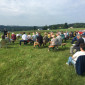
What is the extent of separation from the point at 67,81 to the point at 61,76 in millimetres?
358

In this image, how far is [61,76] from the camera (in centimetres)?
377

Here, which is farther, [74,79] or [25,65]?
[25,65]

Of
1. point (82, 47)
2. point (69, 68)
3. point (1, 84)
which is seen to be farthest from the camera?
point (69, 68)

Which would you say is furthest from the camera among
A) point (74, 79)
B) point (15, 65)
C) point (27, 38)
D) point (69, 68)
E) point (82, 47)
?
point (27, 38)

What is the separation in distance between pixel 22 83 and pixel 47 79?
0.94 meters

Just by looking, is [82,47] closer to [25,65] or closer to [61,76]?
[61,76]

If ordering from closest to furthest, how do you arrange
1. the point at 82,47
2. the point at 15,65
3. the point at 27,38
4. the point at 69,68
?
1. the point at 82,47
2. the point at 69,68
3. the point at 15,65
4. the point at 27,38

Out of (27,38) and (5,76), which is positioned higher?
(27,38)

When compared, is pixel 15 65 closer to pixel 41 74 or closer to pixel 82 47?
pixel 41 74

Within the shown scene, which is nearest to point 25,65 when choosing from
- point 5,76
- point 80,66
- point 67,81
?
point 5,76

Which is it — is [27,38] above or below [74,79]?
above

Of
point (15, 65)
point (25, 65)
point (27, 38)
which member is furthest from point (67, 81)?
point (27, 38)

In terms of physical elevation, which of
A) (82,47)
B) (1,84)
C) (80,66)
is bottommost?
(1,84)

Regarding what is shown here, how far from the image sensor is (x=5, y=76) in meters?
3.82
